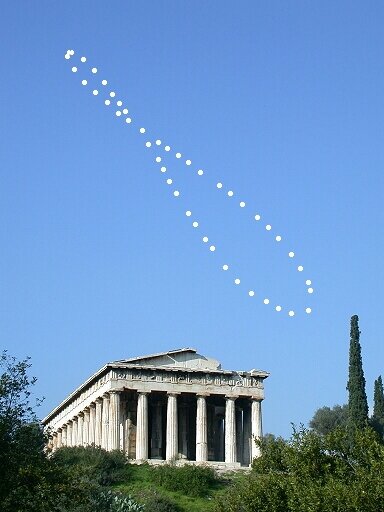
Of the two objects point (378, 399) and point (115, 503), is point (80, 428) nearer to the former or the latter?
point (378, 399)

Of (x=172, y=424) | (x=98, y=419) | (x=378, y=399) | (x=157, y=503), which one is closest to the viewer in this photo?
(x=157, y=503)

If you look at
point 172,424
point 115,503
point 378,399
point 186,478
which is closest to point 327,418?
point 378,399

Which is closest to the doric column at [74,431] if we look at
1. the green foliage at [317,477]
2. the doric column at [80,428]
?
the doric column at [80,428]

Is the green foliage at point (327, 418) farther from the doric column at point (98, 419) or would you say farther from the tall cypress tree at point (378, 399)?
the doric column at point (98, 419)

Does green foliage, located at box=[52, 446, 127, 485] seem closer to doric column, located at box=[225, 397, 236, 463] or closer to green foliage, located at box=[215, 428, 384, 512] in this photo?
doric column, located at box=[225, 397, 236, 463]

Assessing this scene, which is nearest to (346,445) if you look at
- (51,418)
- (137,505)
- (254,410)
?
(137,505)
